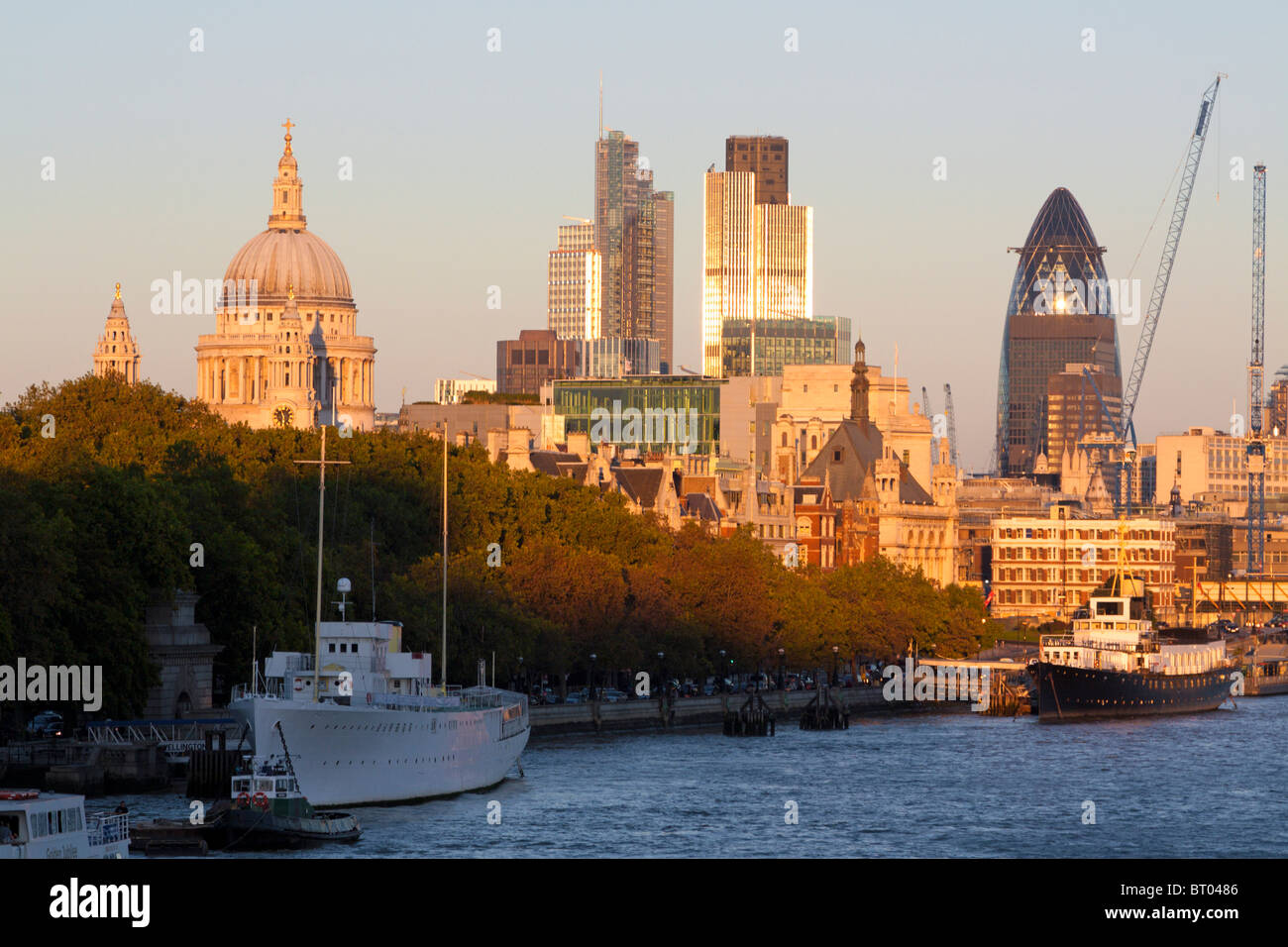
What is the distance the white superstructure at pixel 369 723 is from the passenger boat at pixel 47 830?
20204 millimetres

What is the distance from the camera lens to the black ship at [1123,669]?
146000mm

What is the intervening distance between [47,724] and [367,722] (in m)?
19.0

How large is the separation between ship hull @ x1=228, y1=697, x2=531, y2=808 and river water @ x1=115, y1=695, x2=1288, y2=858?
0.77 meters

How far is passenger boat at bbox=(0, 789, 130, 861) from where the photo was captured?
45906 millimetres

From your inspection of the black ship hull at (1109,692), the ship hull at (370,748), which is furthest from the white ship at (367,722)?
the black ship hull at (1109,692)

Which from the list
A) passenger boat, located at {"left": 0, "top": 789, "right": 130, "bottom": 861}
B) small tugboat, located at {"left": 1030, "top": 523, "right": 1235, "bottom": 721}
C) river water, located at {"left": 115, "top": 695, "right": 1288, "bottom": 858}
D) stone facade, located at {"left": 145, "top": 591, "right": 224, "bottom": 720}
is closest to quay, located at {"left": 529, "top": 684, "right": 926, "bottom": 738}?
river water, located at {"left": 115, "top": 695, "right": 1288, "bottom": 858}

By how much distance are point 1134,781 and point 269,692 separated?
120 ft

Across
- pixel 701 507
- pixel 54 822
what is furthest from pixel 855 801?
pixel 701 507

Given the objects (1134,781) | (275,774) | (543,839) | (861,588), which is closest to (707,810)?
(543,839)

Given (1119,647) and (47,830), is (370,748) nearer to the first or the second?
(47,830)

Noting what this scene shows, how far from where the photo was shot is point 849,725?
137 m
